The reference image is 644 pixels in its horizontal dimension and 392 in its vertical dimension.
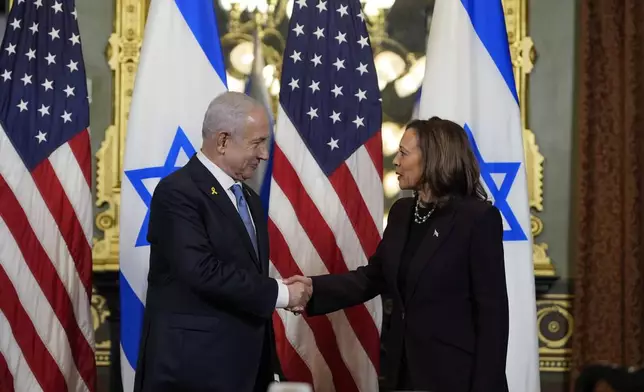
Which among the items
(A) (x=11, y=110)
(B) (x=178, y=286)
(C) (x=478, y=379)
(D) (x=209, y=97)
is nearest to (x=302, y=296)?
(B) (x=178, y=286)

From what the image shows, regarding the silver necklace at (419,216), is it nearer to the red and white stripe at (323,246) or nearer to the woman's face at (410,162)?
the woman's face at (410,162)

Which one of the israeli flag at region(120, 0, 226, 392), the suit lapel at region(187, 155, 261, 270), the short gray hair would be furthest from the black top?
the israeli flag at region(120, 0, 226, 392)

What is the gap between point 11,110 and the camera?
4566 mm

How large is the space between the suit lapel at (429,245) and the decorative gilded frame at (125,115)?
186 cm

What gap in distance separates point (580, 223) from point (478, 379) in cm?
195

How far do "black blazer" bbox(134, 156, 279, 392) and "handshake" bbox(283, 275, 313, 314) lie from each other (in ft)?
0.60

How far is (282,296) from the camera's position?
3430 mm

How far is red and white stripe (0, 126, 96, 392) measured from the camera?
14.7ft

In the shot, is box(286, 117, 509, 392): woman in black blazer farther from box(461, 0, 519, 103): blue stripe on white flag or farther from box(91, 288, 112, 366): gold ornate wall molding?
box(91, 288, 112, 366): gold ornate wall molding

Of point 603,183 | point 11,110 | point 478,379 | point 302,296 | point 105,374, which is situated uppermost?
point 11,110

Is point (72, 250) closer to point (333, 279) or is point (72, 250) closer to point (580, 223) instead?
point (333, 279)

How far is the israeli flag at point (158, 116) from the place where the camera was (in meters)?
4.45

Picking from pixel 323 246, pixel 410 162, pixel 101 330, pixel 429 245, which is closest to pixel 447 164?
pixel 410 162

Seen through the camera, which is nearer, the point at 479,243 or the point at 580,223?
the point at 479,243
